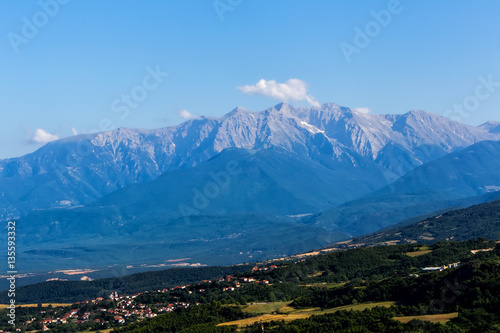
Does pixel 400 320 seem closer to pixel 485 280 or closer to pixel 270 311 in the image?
pixel 485 280

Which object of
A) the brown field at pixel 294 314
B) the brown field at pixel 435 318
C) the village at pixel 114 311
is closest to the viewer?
the brown field at pixel 435 318

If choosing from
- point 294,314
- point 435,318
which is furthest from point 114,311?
point 435,318

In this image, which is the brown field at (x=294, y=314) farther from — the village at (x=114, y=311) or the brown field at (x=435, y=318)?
the village at (x=114, y=311)

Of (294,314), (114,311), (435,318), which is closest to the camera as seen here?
(435,318)

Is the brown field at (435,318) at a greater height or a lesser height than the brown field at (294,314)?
lesser

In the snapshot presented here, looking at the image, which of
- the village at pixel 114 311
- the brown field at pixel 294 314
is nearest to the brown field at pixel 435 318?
the brown field at pixel 294 314

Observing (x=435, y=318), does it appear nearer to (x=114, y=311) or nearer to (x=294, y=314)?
(x=294, y=314)

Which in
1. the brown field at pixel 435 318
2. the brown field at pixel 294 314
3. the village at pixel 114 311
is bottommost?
the brown field at pixel 435 318

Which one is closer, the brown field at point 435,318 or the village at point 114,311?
the brown field at point 435,318

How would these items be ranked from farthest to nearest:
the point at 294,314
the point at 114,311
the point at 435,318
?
the point at 114,311, the point at 294,314, the point at 435,318

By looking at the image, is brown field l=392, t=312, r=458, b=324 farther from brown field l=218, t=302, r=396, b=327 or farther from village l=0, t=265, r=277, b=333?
village l=0, t=265, r=277, b=333

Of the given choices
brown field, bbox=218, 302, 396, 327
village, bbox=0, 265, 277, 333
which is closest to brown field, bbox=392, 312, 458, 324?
brown field, bbox=218, 302, 396, 327
